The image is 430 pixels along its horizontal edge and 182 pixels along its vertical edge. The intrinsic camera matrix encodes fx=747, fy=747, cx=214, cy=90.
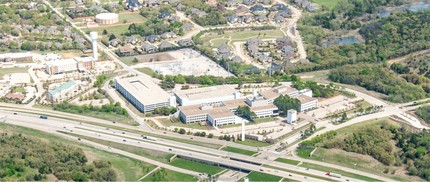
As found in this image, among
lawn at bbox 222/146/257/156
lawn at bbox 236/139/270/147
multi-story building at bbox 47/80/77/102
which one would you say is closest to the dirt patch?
multi-story building at bbox 47/80/77/102

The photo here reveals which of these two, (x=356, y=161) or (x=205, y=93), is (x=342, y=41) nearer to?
(x=205, y=93)

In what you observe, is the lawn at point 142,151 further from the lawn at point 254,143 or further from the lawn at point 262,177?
the lawn at point 262,177

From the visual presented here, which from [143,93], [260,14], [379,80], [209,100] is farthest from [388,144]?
[260,14]

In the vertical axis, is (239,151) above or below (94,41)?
below

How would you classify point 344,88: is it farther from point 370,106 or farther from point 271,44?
point 271,44

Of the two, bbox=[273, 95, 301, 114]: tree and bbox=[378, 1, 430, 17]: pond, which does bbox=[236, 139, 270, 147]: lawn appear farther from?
bbox=[378, 1, 430, 17]: pond

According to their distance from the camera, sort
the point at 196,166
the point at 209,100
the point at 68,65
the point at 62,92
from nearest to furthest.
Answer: the point at 196,166
the point at 209,100
the point at 62,92
the point at 68,65

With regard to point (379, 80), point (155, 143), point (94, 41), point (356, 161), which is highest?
point (94, 41)
